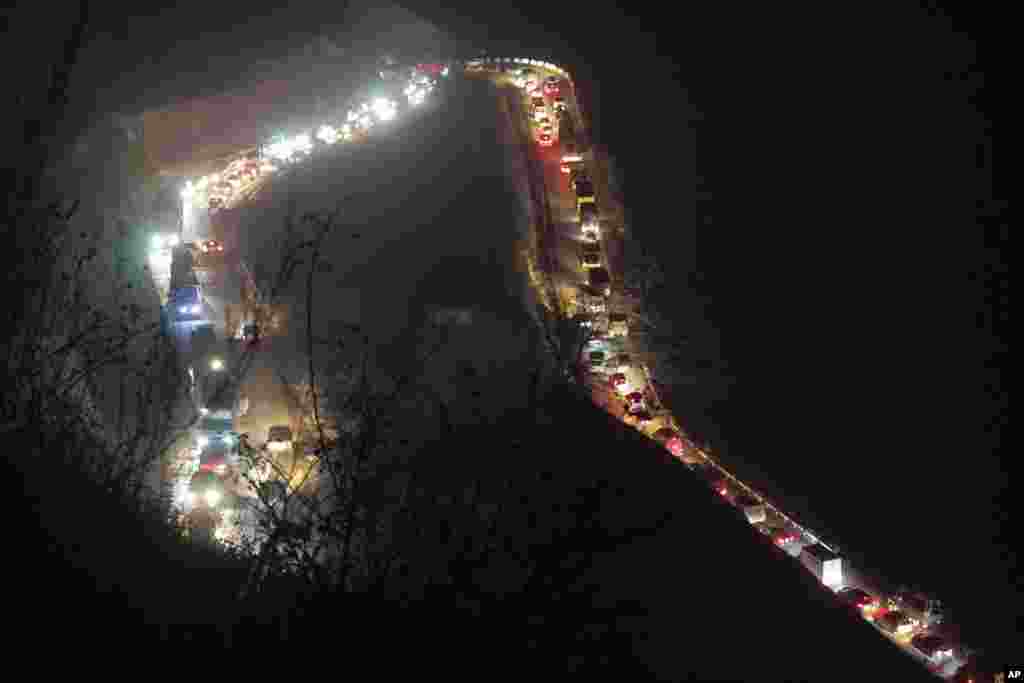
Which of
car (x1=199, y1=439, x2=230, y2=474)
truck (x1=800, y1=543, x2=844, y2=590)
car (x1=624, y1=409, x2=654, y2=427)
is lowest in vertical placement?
truck (x1=800, y1=543, x2=844, y2=590)

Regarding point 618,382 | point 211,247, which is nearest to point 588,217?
point 618,382

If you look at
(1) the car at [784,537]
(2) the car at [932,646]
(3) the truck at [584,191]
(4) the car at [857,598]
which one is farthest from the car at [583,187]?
(2) the car at [932,646]

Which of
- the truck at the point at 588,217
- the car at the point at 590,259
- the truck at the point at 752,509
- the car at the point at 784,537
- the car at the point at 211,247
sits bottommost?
the car at the point at 784,537

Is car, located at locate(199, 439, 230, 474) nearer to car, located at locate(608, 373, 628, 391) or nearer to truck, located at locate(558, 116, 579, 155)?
car, located at locate(608, 373, 628, 391)

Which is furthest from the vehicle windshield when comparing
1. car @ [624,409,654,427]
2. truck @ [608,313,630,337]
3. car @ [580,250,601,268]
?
car @ [580,250,601,268]

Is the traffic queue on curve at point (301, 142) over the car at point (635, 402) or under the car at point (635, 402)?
over

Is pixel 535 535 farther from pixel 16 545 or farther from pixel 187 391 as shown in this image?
pixel 187 391

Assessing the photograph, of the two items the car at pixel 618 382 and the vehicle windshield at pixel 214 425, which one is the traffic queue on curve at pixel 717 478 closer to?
the car at pixel 618 382
